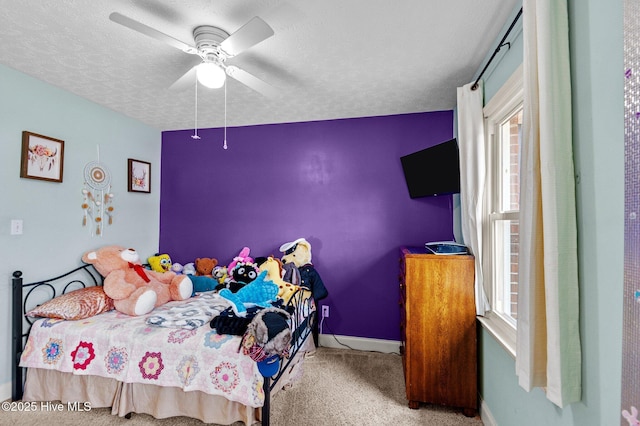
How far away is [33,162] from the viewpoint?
2.37 m

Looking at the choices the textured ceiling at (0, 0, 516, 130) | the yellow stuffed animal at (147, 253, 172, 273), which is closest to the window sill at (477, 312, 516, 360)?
the textured ceiling at (0, 0, 516, 130)

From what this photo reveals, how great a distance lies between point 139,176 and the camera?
11.1 ft

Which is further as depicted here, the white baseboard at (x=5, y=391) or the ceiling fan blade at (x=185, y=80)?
the white baseboard at (x=5, y=391)

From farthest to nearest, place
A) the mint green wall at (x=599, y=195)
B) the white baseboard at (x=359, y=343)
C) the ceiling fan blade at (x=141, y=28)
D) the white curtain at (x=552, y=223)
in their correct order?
the white baseboard at (x=359, y=343), the ceiling fan blade at (x=141, y=28), the white curtain at (x=552, y=223), the mint green wall at (x=599, y=195)

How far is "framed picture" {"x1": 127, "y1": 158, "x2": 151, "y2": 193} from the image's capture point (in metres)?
3.28

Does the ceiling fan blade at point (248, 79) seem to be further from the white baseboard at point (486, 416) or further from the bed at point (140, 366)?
the white baseboard at point (486, 416)

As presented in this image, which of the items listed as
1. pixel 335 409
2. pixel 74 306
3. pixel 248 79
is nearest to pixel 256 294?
pixel 335 409

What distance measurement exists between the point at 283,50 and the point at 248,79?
30 cm

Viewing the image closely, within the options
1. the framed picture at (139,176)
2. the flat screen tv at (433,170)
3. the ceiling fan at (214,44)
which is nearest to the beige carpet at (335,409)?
the flat screen tv at (433,170)

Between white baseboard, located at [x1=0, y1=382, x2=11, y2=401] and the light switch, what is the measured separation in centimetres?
111

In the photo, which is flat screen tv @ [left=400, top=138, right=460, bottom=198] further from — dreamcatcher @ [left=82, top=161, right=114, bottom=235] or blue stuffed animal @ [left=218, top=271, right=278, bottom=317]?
dreamcatcher @ [left=82, top=161, right=114, bottom=235]

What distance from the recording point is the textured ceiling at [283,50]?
1.58 meters

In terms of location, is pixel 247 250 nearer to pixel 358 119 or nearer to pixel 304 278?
pixel 304 278

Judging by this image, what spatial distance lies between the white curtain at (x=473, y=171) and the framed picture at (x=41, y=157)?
3307mm
